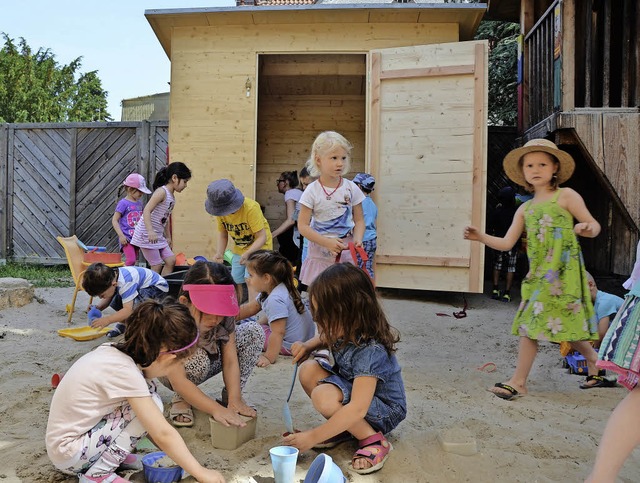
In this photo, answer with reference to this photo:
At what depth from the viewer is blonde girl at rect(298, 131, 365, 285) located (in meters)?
3.50

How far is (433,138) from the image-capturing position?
19.0 feet

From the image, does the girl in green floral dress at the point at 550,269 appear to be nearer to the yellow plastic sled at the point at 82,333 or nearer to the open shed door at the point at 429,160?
the open shed door at the point at 429,160

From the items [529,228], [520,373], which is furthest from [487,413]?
[529,228]

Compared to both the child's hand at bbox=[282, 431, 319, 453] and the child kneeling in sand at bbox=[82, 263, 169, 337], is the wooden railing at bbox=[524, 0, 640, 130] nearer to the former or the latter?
the child kneeling in sand at bbox=[82, 263, 169, 337]

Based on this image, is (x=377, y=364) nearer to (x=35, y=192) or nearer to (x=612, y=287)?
(x=612, y=287)

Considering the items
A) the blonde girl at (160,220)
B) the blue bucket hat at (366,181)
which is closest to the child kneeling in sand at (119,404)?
the blonde girl at (160,220)

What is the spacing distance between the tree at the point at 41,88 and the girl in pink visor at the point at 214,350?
21808 millimetres

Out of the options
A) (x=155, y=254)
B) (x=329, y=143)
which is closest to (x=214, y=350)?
(x=329, y=143)

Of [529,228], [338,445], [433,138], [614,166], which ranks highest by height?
[433,138]

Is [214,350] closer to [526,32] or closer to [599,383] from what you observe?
[599,383]

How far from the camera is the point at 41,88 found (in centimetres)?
2233

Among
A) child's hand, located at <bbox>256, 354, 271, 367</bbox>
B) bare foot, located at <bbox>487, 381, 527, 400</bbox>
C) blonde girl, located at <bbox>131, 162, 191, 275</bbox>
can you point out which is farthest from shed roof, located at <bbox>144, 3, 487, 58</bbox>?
bare foot, located at <bbox>487, 381, 527, 400</bbox>

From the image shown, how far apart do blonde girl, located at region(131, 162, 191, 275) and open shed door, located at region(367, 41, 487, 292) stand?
6.59 feet

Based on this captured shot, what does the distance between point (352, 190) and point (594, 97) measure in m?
3.59
